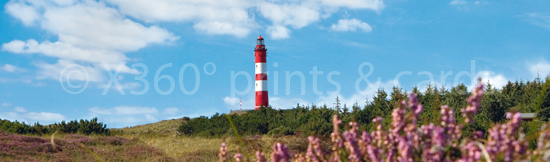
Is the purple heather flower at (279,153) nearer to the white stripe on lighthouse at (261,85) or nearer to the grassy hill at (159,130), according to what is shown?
the grassy hill at (159,130)

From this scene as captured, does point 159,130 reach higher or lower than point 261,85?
lower

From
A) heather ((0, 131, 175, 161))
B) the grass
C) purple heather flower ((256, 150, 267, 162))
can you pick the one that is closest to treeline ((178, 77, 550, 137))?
the grass

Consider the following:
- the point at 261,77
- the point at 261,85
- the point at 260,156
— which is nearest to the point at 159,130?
the point at 261,85

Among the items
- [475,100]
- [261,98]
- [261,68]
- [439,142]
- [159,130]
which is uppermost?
[261,68]

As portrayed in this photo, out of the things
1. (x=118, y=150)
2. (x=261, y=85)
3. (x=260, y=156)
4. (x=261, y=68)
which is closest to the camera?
(x=260, y=156)

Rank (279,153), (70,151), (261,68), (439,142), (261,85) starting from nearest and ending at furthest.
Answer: (439,142), (279,153), (70,151), (261,68), (261,85)

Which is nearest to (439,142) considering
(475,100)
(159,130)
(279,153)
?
(475,100)

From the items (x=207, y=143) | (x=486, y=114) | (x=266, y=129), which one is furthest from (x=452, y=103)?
(x=207, y=143)

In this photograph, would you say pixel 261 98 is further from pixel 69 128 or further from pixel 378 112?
pixel 378 112

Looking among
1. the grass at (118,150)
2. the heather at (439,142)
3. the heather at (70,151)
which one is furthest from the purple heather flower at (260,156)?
the heather at (70,151)

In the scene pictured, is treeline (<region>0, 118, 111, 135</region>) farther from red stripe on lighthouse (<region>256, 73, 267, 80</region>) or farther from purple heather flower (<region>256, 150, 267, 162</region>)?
purple heather flower (<region>256, 150, 267, 162</region>)

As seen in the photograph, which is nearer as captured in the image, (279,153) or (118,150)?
(279,153)

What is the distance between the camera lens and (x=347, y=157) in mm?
5023

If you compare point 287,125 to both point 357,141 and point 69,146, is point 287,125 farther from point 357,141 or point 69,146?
point 357,141
